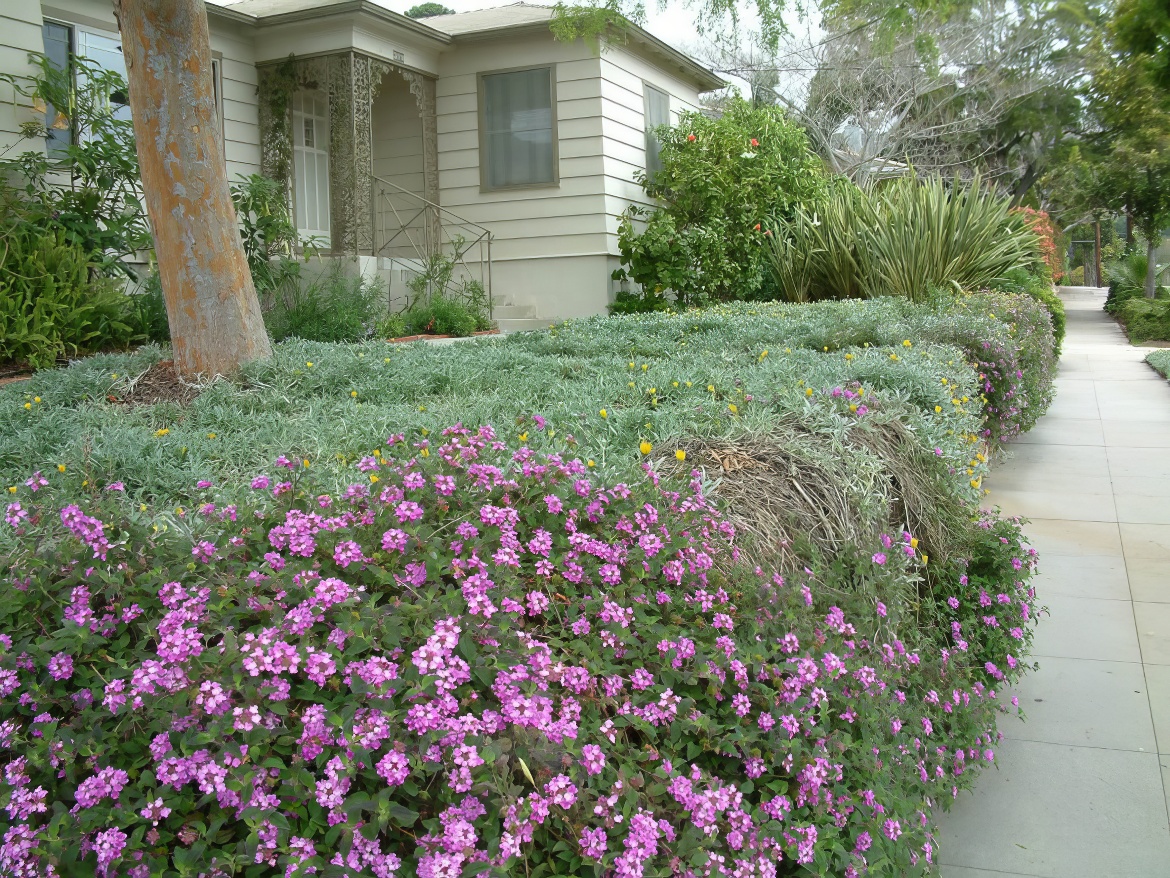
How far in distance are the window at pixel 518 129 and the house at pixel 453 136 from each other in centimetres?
2

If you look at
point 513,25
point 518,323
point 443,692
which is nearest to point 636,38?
point 513,25

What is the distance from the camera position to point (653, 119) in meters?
14.9

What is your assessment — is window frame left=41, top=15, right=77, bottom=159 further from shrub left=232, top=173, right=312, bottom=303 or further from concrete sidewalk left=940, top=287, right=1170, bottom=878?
concrete sidewalk left=940, top=287, right=1170, bottom=878

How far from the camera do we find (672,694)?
195 centimetres

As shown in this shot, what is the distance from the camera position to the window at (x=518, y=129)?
13344 millimetres

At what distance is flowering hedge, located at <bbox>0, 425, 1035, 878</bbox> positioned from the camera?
161 centimetres

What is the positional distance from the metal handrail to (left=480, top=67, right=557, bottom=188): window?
2.28 ft

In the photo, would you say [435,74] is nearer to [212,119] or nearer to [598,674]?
[212,119]

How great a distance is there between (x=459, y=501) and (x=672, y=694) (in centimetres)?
75

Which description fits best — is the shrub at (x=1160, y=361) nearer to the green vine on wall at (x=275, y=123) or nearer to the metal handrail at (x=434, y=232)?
the metal handrail at (x=434, y=232)

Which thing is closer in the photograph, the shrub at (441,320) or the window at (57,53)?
the window at (57,53)

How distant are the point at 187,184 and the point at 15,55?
427 cm

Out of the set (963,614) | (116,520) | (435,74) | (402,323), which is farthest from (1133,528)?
(435,74)

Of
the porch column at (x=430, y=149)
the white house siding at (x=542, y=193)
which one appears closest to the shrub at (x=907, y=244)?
the white house siding at (x=542, y=193)
